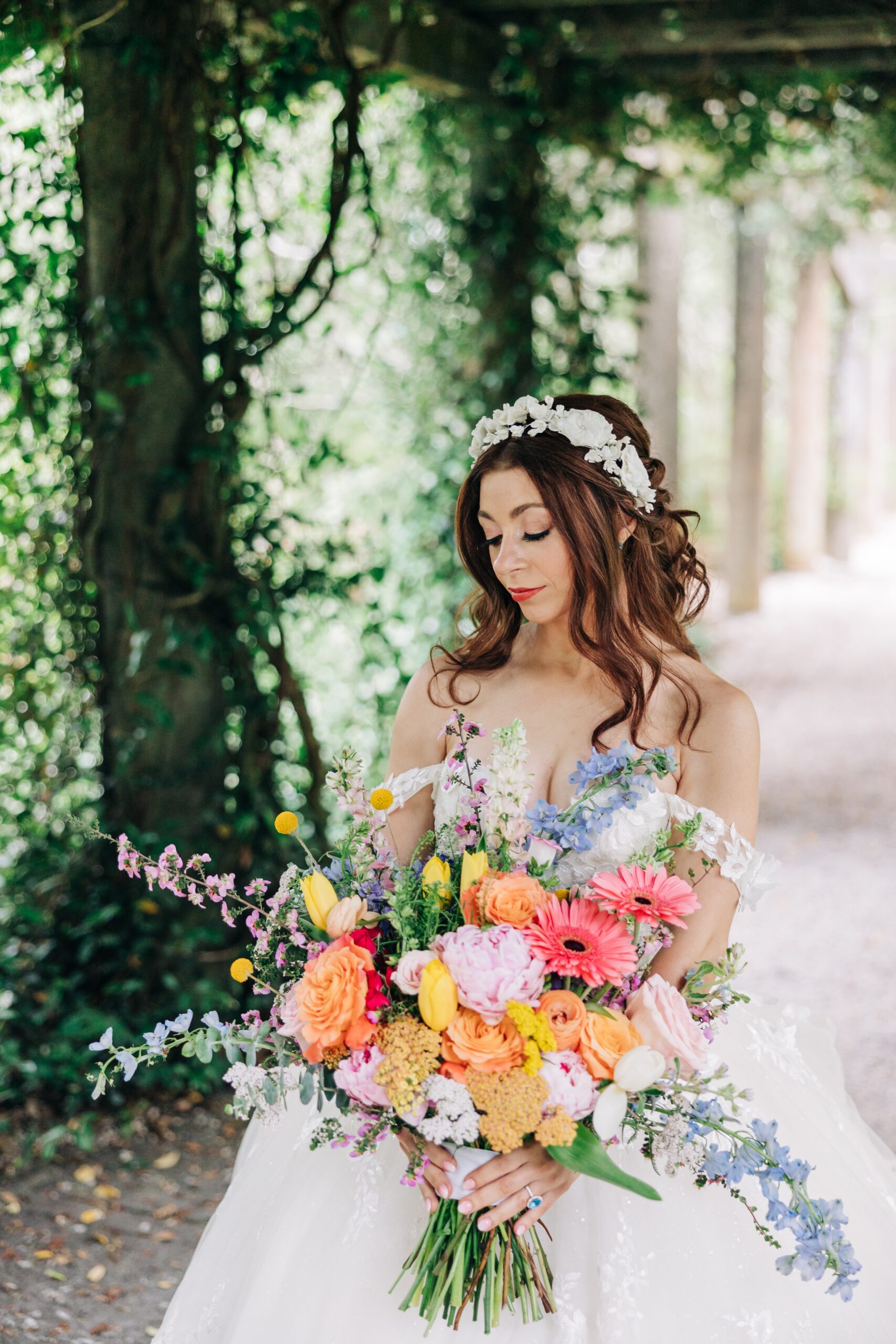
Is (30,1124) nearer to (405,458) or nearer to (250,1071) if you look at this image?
(250,1071)

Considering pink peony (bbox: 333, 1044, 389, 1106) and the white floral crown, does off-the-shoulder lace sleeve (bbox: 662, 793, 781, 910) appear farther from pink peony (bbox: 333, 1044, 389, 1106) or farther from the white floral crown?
pink peony (bbox: 333, 1044, 389, 1106)

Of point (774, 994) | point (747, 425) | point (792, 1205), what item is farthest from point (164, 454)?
point (747, 425)

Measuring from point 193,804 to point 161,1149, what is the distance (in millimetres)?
948

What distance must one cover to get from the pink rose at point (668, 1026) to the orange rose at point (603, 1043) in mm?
61

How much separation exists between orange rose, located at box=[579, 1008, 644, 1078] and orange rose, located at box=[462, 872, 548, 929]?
0.15 m

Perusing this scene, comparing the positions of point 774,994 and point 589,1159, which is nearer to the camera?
point 589,1159

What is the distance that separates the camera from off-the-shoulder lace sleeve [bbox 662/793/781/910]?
2.04 metres

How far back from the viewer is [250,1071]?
1650mm

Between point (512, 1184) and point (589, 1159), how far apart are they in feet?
0.49

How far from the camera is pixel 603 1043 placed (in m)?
1.58

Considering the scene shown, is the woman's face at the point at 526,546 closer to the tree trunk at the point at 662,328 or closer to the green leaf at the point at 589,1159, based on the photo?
the green leaf at the point at 589,1159

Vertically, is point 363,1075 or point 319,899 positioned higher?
point 319,899

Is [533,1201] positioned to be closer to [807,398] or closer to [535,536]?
[535,536]

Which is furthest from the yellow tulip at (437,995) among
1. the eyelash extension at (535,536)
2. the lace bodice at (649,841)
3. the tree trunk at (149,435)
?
the tree trunk at (149,435)
